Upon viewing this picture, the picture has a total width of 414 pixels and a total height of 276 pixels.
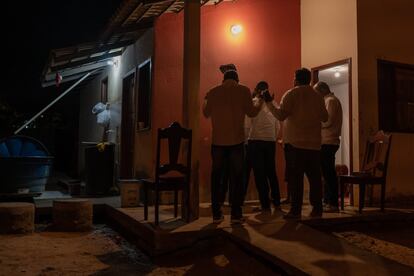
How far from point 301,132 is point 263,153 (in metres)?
0.90

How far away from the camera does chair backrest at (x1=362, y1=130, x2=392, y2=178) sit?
20.2ft

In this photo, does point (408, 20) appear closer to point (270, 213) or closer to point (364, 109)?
point (364, 109)

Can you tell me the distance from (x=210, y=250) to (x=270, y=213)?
129 cm

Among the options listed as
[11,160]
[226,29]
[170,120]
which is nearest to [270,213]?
[170,120]

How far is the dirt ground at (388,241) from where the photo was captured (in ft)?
15.1

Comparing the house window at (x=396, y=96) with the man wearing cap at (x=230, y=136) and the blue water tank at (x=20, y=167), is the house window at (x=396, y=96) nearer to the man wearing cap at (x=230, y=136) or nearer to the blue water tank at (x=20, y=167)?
the man wearing cap at (x=230, y=136)

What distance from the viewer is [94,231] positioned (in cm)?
668

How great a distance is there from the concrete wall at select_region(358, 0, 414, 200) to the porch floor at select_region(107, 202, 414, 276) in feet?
3.52

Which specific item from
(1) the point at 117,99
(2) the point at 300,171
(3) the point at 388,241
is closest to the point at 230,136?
(2) the point at 300,171

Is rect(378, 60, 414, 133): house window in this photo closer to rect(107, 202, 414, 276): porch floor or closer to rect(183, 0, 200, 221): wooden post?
rect(107, 202, 414, 276): porch floor

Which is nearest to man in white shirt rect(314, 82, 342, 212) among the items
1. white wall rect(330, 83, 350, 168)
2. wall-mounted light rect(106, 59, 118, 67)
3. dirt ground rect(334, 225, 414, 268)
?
dirt ground rect(334, 225, 414, 268)

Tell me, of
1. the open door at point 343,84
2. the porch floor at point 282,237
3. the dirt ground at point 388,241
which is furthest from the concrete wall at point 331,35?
the porch floor at point 282,237

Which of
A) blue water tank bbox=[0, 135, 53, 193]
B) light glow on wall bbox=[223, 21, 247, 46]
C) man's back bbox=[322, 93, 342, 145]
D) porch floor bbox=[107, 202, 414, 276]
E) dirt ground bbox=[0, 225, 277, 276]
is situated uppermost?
light glow on wall bbox=[223, 21, 247, 46]

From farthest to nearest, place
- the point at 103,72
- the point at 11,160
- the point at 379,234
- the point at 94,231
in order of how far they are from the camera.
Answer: the point at 103,72, the point at 11,160, the point at 94,231, the point at 379,234
